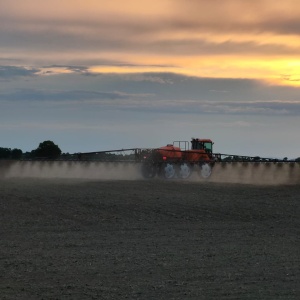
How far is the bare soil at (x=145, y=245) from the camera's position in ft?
A: 41.8

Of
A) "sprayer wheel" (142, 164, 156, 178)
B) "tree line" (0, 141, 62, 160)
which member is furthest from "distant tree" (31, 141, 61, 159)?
"sprayer wheel" (142, 164, 156, 178)

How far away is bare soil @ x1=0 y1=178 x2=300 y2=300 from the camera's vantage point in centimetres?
1273

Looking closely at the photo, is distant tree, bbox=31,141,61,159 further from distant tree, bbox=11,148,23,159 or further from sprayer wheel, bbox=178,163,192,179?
sprayer wheel, bbox=178,163,192,179

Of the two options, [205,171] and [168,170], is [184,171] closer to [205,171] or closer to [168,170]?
[168,170]

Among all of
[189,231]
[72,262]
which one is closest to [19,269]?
[72,262]

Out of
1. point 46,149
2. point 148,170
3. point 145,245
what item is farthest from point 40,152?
point 145,245

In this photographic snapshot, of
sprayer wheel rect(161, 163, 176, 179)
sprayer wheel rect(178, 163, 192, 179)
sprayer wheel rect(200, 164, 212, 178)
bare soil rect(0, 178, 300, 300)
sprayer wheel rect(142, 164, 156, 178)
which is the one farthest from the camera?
sprayer wheel rect(200, 164, 212, 178)

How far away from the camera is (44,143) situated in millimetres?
79438

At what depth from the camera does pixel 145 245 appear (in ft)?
60.1

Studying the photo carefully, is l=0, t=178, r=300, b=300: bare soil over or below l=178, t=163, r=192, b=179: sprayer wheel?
below

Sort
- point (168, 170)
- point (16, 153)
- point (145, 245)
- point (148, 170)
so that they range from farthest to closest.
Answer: point (16, 153) < point (148, 170) < point (168, 170) < point (145, 245)

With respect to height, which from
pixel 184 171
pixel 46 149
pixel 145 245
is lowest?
pixel 145 245

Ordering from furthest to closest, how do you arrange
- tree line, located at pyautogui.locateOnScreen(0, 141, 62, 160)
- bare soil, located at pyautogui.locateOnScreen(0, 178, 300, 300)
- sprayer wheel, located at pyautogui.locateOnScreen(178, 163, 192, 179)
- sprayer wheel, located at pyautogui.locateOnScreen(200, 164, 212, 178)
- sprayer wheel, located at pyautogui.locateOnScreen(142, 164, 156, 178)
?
tree line, located at pyautogui.locateOnScreen(0, 141, 62, 160) → sprayer wheel, located at pyautogui.locateOnScreen(200, 164, 212, 178) → sprayer wheel, located at pyautogui.locateOnScreen(142, 164, 156, 178) → sprayer wheel, located at pyautogui.locateOnScreen(178, 163, 192, 179) → bare soil, located at pyautogui.locateOnScreen(0, 178, 300, 300)

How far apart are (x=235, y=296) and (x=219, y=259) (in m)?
4.17
